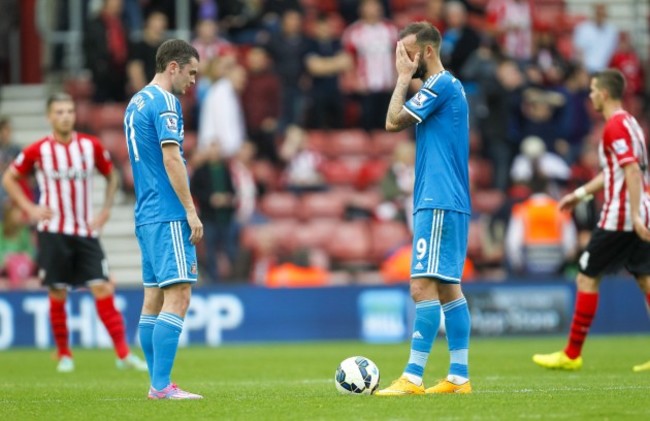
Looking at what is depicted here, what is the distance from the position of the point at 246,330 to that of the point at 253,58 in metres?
4.90

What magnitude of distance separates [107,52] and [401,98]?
12.4 meters

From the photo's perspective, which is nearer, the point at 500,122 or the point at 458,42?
the point at 500,122

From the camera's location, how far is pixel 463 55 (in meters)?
20.5

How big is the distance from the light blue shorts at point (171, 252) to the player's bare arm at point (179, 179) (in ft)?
0.27

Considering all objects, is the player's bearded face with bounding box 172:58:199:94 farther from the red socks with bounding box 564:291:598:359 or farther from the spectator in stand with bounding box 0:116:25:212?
the spectator in stand with bounding box 0:116:25:212

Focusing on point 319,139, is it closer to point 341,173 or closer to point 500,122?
point 341,173

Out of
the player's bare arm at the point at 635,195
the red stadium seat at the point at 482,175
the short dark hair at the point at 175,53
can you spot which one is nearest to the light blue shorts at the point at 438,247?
the short dark hair at the point at 175,53

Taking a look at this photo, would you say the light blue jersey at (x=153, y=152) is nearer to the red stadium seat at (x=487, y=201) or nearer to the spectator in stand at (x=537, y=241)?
the spectator in stand at (x=537, y=241)

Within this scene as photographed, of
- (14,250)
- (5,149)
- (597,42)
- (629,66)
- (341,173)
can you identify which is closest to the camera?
(14,250)

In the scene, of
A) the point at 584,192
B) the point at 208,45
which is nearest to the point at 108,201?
the point at 584,192

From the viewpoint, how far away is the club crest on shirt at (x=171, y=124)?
8.62 m

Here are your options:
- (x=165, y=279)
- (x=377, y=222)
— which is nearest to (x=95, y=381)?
(x=165, y=279)

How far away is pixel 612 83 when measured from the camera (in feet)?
36.3

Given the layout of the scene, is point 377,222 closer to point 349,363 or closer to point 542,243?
point 542,243
